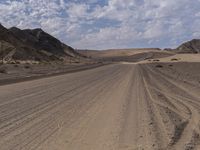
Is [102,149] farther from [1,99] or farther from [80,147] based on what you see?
[1,99]

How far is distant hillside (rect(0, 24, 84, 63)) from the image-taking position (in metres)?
89.5

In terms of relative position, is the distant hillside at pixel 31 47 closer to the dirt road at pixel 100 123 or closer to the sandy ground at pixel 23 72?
the sandy ground at pixel 23 72

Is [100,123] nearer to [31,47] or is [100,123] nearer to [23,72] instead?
[23,72]

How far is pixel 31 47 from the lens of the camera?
384 ft

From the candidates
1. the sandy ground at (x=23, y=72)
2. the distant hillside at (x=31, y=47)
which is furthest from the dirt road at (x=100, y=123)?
the distant hillside at (x=31, y=47)

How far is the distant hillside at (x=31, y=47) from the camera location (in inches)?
3525

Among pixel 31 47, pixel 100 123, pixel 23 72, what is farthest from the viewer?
pixel 31 47

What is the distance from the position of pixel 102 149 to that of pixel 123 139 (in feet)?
3.50

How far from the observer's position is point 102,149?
8781 mm

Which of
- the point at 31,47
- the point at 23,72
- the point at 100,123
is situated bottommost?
the point at 23,72

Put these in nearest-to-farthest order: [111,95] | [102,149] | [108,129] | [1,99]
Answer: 1. [102,149]
2. [108,129]
3. [1,99]
4. [111,95]

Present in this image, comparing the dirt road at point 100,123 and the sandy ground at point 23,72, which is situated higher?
the dirt road at point 100,123

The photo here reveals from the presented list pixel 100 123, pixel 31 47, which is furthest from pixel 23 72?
pixel 31 47

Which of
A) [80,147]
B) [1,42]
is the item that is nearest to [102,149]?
[80,147]
